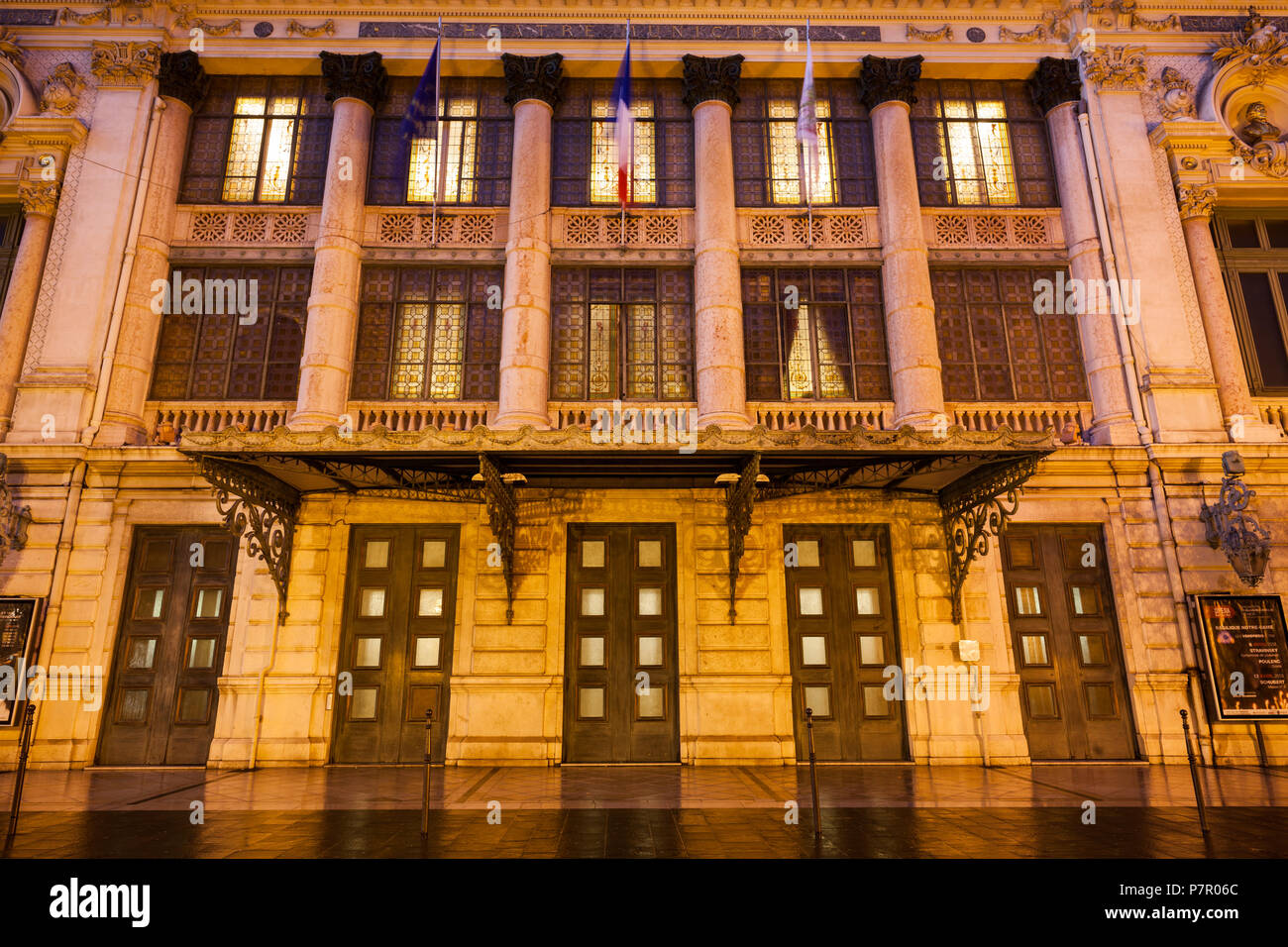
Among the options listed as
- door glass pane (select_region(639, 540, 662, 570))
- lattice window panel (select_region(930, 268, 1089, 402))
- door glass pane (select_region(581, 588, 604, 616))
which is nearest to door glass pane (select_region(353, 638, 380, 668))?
door glass pane (select_region(581, 588, 604, 616))

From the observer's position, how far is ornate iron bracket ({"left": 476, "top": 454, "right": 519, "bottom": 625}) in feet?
37.8

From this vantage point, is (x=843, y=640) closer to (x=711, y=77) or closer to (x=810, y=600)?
(x=810, y=600)

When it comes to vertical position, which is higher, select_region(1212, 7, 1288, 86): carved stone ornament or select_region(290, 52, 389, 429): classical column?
select_region(1212, 7, 1288, 86): carved stone ornament

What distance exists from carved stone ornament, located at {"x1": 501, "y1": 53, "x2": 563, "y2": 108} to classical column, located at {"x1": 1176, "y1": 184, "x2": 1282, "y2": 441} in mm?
13681

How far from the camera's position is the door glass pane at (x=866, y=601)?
1353 cm

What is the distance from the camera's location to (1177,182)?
15477 millimetres

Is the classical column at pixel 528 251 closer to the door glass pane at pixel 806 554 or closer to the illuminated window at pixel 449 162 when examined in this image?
the illuminated window at pixel 449 162

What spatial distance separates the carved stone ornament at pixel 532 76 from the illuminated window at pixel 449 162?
3.86 ft

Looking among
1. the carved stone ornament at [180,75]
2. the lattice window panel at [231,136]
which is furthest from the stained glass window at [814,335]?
the carved stone ornament at [180,75]

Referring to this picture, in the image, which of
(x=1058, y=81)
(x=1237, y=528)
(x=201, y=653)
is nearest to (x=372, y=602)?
(x=201, y=653)

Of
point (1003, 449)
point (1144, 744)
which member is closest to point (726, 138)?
point (1003, 449)

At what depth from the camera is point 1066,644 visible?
13.5 m

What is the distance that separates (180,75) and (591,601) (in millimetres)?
14481

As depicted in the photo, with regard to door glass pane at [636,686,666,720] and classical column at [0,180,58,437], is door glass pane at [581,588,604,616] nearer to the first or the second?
door glass pane at [636,686,666,720]
